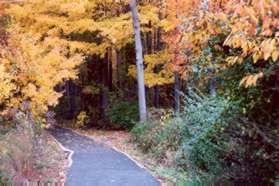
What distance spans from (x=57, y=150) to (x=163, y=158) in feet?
12.0

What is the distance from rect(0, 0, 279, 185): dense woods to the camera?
5489 millimetres

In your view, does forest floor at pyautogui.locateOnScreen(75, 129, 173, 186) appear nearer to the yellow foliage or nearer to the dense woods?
the dense woods

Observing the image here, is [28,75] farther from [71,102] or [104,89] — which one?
[71,102]

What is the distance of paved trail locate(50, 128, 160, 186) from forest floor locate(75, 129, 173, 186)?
0.33m

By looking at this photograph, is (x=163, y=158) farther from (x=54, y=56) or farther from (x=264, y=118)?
(x=264, y=118)

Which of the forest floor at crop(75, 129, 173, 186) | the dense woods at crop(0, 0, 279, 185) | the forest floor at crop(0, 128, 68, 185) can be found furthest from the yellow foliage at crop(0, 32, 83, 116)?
the forest floor at crop(75, 129, 173, 186)

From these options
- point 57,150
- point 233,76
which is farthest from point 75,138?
point 233,76

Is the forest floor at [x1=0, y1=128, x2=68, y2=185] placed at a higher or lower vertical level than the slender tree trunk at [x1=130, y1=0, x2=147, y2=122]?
lower

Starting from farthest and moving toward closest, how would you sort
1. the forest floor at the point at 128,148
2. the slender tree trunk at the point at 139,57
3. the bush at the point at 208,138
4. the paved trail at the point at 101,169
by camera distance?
the slender tree trunk at the point at 139,57
the forest floor at the point at 128,148
the paved trail at the point at 101,169
the bush at the point at 208,138

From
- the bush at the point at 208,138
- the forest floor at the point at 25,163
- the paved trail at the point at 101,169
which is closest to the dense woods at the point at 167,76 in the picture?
the bush at the point at 208,138

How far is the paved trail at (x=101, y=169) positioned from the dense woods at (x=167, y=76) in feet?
3.64

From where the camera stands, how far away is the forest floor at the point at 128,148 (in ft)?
39.9

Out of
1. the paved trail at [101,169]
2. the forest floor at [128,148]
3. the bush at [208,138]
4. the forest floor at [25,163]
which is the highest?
the bush at [208,138]

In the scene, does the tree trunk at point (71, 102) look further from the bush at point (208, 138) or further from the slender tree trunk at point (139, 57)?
the bush at point (208, 138)
